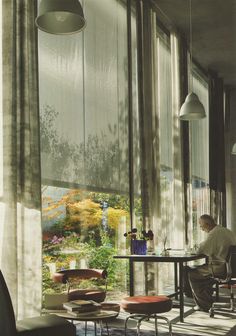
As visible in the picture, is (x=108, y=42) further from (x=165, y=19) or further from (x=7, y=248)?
(x=7, y=248)

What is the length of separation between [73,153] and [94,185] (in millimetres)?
692

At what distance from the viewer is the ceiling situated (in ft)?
32.4

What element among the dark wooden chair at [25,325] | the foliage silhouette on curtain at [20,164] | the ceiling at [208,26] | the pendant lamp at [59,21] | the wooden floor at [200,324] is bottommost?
the wooden floor at [200,324]

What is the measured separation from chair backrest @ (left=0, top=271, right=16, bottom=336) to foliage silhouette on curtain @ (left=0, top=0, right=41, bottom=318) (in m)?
1.39

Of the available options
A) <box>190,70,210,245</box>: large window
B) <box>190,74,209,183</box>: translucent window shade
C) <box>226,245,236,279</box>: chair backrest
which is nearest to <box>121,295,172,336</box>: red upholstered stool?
<box>226,245,236,279</box>: chair backrest

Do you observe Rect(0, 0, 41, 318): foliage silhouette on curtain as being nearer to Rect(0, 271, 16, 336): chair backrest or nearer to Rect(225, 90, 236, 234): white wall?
Rect(0, 271, 16, 336): chair backrest

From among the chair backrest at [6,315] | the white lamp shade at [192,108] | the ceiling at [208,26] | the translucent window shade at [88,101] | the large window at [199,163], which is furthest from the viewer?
the large window at [199,163]

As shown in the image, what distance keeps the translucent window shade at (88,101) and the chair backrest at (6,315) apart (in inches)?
95.3

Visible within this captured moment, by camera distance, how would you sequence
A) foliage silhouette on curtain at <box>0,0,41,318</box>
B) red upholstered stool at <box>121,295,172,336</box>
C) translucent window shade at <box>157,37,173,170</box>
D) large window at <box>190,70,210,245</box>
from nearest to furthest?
red upholstered stool at <box>121,295,172,336</box> → foliage silhouette on curtain at <box>0,0,41,318</box> → translucent window shade at <box>157,37,173,170</box> → large window at <box>190,70,210,245</box>

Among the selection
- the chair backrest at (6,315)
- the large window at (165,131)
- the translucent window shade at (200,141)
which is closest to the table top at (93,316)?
the chair backrest at (6,315)

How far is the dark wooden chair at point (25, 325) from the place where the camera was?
3.67m

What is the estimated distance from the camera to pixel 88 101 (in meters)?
7.24

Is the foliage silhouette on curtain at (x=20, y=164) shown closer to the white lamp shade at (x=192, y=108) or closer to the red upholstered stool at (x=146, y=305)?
the red upholstered stool at (x=146, y=305)

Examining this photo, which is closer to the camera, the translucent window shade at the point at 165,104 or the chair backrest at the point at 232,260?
the chair backrest at the point at 232,260
